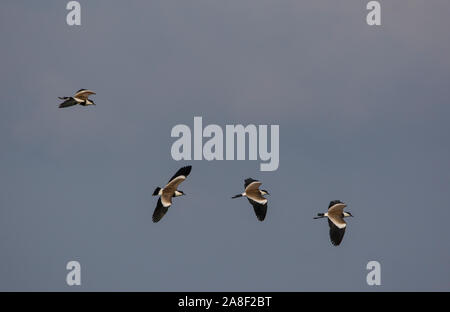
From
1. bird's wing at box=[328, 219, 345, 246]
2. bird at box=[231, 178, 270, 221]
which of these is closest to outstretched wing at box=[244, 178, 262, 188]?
bird at box=[231, 178, 270, 221]

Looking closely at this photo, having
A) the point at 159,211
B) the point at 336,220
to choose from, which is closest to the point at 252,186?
the point at 336,220

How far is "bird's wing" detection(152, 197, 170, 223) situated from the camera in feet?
165

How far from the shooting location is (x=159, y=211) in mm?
50438

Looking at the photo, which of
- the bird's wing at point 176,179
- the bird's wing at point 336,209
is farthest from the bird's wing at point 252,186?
the bird's wing at point 176,179

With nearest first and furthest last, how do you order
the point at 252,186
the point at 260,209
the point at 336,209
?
1. the point at 336,209
2. the point at 260,209
3. the point at 252,186

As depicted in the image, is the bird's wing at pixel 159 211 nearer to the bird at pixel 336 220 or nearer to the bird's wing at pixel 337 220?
the bird at pixel 336 220

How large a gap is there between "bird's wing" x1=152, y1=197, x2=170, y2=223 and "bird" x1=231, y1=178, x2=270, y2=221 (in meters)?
3.47

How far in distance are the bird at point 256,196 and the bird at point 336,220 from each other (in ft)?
7.49

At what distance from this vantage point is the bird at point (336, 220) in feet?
168

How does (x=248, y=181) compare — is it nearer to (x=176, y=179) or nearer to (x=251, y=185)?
(x=251, y=185)

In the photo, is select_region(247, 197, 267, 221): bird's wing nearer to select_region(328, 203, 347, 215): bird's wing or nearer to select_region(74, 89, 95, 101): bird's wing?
select_region(328, 203, 347, 215): bird's wing

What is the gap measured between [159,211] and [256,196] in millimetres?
4484
